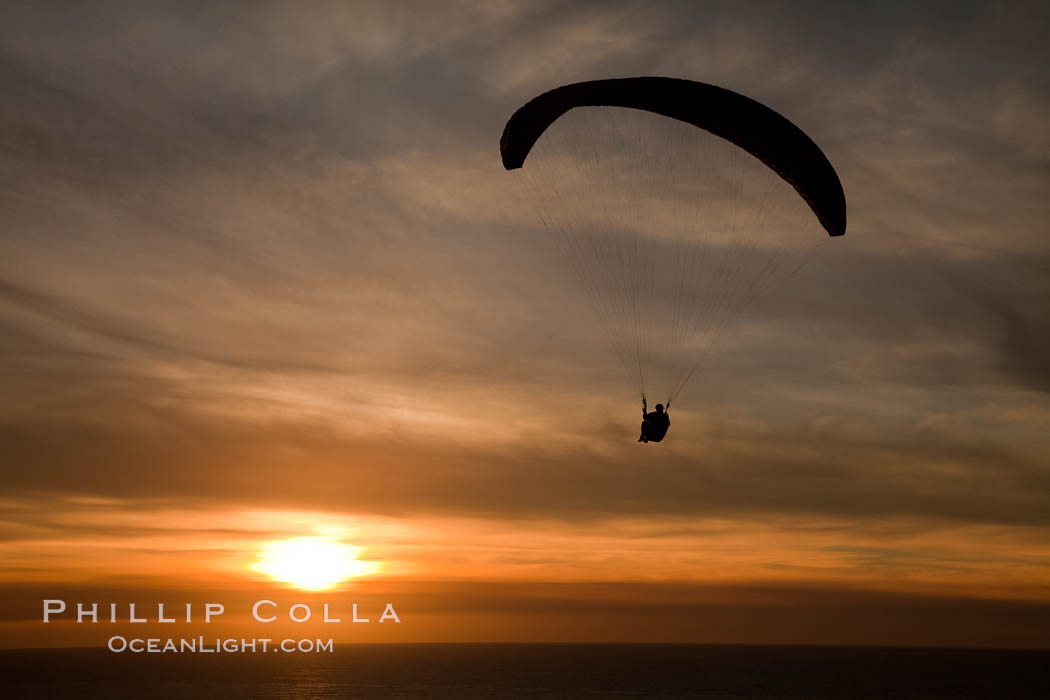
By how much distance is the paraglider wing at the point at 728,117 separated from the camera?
68.3ft

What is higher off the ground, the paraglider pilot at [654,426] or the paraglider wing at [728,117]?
the paraglider wing at [728,117]

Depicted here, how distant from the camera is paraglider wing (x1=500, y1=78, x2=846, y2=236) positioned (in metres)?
20.8

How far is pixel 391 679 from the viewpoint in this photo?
183 metres

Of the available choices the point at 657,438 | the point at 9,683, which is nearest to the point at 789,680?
the point at 9,683

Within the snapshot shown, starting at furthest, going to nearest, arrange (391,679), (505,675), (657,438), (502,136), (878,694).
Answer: (505,675) < (391,679) < (878,694) < (502,136) < (657,438)

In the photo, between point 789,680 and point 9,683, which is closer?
point 9,683

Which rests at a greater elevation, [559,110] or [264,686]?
[559,110]

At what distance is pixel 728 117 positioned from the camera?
21.1 meters

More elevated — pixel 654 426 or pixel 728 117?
pixel 728 117

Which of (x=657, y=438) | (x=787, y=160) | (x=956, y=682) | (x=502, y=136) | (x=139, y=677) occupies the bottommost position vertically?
(x=956, y=682)

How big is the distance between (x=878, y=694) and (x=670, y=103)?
501ft

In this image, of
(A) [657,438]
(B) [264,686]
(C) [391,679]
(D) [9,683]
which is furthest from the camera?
(C) [391,679]

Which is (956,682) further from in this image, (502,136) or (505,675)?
(502,136)

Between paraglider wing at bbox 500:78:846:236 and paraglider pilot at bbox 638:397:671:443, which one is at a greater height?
paraglider wing at bbox 500:78:846:236
